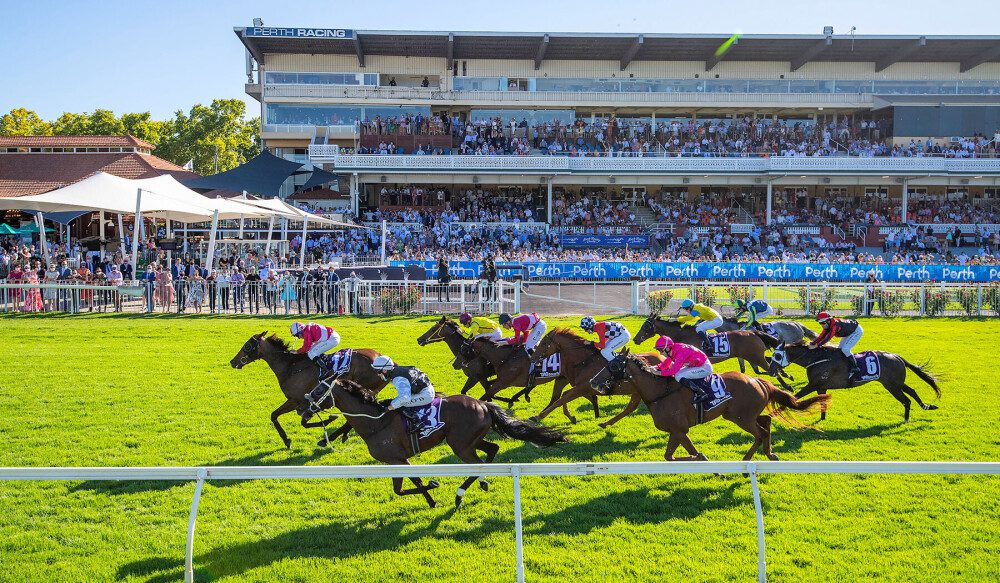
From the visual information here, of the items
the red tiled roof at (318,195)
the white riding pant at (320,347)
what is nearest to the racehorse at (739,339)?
the white riding pant at (320,347)

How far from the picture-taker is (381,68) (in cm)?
4606

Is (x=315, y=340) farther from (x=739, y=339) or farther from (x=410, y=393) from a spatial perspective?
(x=739, y=339)

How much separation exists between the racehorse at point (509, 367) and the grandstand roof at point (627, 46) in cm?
3641

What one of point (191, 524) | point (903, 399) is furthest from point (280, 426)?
point (903, 399)

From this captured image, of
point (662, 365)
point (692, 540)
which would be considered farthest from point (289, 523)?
point (662, 365)

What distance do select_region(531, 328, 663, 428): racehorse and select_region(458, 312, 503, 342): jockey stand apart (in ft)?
2.24

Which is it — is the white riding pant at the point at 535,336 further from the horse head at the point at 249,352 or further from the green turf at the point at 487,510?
the horse head at the point at 249,352

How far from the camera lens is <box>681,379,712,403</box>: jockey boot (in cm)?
732

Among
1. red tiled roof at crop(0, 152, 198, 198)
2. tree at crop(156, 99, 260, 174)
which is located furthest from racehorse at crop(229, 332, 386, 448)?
tree at crop(156, 99, 260, 174)

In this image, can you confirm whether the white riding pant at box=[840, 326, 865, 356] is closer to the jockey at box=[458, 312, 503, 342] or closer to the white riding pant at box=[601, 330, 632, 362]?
the white riding pant at box=[601, 330, 632, 362]

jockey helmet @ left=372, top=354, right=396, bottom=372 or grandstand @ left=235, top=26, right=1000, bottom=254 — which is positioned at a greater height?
grandstand @ left=235, top=26, right=1000, bottom=254

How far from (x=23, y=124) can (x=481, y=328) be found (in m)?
68.0

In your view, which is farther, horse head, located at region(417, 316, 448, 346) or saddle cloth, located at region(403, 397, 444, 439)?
horse head, located at region(417, 316, 448, 346)

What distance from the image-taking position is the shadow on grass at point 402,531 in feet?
17.8
